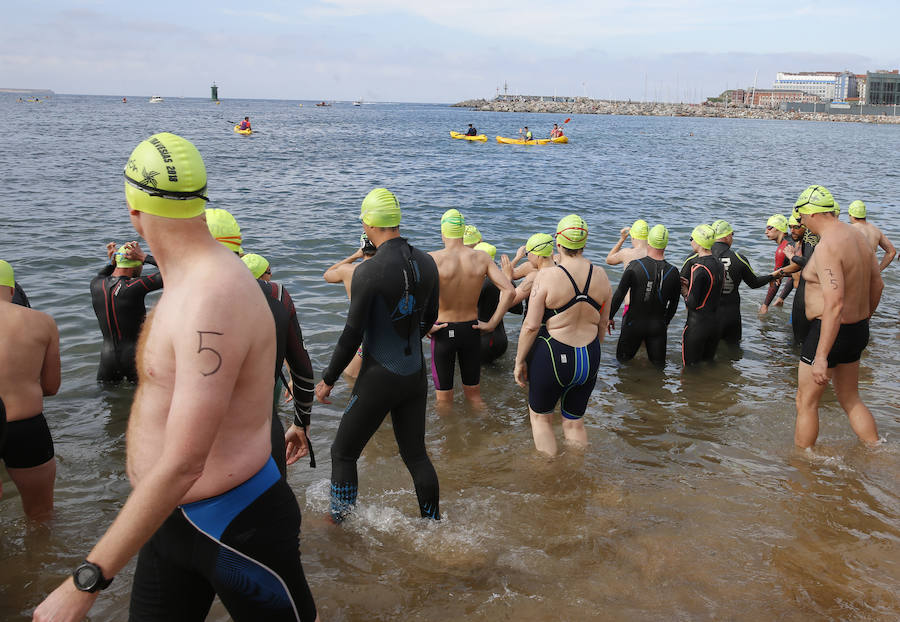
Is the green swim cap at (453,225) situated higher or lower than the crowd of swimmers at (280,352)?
higher

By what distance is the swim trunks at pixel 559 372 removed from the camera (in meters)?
5.14

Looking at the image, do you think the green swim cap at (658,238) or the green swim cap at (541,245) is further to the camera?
the green swim cap at (658,238)

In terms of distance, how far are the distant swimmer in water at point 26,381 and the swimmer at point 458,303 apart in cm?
335

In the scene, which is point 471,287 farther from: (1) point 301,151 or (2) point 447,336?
(1) point 301,151

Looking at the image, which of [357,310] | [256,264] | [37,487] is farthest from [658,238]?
[37,487]

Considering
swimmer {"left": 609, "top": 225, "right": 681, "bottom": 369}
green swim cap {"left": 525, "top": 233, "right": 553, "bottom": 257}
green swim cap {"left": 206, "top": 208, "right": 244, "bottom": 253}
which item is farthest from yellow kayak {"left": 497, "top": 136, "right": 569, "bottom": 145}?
green swim cap {"left": 206, "top": 208, "right": 244, "bottom": 253}

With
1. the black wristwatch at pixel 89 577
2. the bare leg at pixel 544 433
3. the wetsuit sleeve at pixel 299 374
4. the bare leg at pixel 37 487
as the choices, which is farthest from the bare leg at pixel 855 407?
the bare leg at pixel 37 487

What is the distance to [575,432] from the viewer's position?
5.48m

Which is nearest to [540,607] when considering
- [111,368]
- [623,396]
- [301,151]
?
[623,396]

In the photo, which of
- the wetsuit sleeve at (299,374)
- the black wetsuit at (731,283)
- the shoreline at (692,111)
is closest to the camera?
the wetsuit sleeve at (299,374)

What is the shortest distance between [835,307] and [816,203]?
0.87 m

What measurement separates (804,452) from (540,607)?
3.30 metres

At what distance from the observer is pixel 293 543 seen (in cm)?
231

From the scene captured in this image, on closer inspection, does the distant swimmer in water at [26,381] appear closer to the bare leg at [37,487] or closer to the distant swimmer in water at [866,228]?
the bare leg at [37,487]
